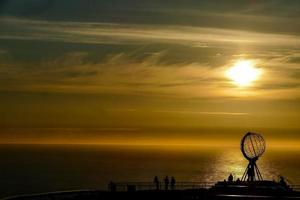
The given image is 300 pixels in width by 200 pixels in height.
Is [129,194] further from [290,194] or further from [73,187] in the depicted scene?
[73,187]

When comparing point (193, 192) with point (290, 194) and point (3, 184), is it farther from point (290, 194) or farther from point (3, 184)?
point (3, 184)

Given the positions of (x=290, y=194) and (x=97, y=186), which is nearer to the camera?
(x=290, y=194)

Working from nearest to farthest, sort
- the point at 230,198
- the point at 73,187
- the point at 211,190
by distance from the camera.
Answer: the point at 230,198, the point at 211,190, the point at 73,187

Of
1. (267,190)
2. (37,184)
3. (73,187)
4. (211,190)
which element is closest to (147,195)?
(211,190)

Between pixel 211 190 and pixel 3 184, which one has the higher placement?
pixel 3 184

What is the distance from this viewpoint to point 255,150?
70938mm

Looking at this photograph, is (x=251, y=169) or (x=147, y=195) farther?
(x=251, y=169)

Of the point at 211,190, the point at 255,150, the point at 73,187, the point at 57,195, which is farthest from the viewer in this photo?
the point at 73,187

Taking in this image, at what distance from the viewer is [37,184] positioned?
19088 cm

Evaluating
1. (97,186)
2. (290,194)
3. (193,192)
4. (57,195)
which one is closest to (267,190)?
(290,194)

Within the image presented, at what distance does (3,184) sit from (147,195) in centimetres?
13730

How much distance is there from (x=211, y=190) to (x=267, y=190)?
490 cm

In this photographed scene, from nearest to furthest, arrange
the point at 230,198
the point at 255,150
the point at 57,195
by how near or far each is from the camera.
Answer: the point at 230,198 < the point at 57,195 < the point at 255,150

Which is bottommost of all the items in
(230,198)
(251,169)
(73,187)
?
(230,198)
